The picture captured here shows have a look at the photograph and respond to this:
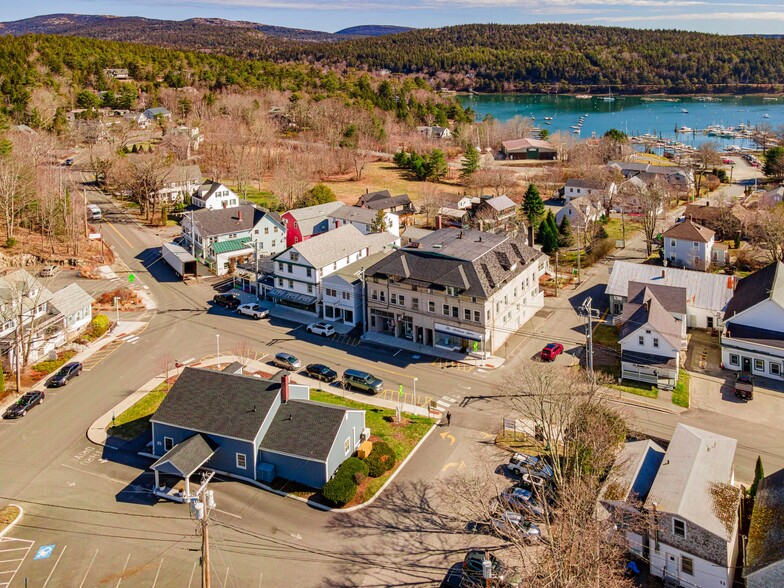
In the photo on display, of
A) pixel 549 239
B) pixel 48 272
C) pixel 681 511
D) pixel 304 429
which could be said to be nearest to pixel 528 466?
pixel 681 511

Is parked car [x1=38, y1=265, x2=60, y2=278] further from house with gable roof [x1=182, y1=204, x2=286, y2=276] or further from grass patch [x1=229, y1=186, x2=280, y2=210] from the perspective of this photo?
grass patch [x1=229, y1=186, x2=280, y2=210]

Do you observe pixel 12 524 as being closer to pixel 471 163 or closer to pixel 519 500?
pixel 519 500

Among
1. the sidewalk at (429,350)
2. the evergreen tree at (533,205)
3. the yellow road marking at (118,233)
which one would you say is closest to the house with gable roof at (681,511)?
the sidewalk at (429,350)

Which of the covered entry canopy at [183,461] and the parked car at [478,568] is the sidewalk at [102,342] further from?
the parked car at [478,568]

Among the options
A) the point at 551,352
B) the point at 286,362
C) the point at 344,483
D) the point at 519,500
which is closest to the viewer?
the point at 519,500

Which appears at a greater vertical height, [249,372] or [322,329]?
[322,329]
